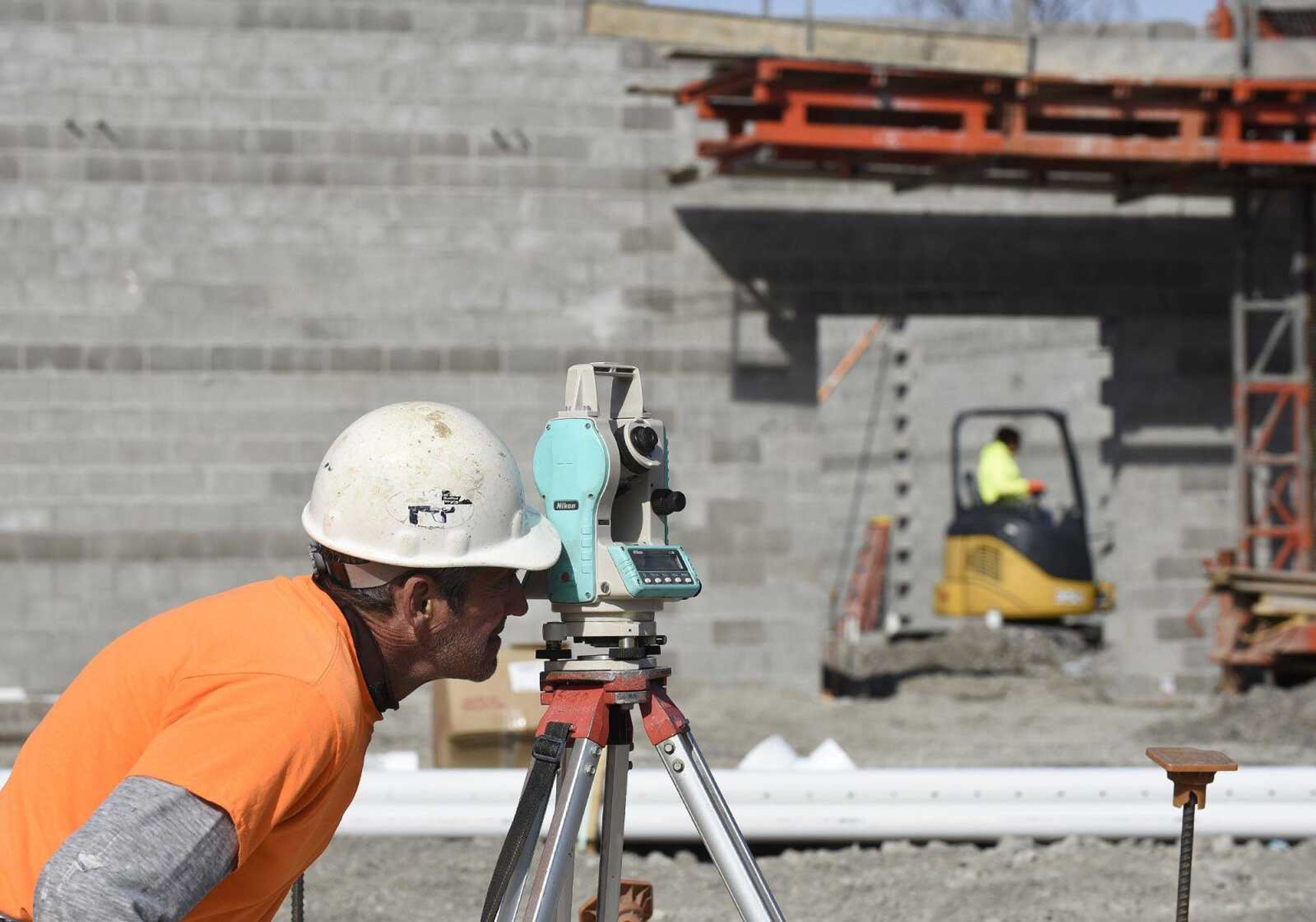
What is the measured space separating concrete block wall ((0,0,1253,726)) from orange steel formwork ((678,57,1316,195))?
82 centimetres

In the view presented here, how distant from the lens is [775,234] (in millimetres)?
10570

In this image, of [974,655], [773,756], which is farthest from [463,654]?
[974,655]

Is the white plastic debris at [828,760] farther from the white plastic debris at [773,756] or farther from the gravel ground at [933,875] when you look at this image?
the gravel ground at [933,875]

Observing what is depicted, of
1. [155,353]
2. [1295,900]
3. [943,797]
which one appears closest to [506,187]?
[155,353]

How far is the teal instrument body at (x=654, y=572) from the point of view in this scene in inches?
98.7

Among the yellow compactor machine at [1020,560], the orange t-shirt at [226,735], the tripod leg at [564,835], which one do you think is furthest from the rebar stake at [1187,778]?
the yellow compactor machine at [1020,560]

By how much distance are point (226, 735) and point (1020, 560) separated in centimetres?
1111

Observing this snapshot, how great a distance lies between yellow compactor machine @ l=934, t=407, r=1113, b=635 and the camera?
12289mm

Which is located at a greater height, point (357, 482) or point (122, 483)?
point (357, 482)

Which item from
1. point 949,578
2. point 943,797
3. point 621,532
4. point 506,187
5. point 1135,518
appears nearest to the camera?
point 621,532

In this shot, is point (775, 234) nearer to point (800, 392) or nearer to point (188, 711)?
point (800, 392)

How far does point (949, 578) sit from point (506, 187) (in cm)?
508

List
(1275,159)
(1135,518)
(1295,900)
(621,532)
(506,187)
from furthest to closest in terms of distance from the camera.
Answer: (1135,518), (506,187), (1275,159), (1295,900), (621,532)

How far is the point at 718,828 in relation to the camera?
2572 mm
